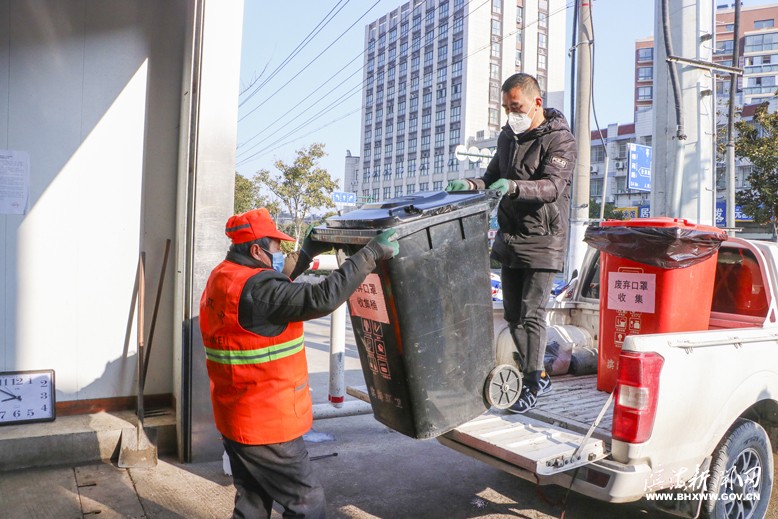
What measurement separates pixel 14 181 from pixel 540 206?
3.62 m

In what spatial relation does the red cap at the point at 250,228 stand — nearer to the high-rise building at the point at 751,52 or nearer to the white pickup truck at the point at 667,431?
the white pickup truck at the point at 667,431

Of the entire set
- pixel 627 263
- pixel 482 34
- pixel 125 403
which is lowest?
pixel 125 403

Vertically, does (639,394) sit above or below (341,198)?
below

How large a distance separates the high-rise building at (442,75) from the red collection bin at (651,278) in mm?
73012

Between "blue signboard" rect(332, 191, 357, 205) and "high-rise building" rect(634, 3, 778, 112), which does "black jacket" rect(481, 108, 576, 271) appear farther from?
"high-rise building" rect(634, 3, 778, 112)

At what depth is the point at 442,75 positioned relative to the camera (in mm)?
86562

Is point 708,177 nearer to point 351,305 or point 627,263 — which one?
point 627,263

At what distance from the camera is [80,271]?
469 cm

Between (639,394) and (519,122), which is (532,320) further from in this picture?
(519,122)

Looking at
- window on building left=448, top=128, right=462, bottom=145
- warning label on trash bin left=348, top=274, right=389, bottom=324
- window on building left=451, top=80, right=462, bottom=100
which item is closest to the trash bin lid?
warning label on trash bin left=348, top=274, right=389, bottom=324

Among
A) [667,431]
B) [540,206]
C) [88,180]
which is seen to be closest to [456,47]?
[88,180]

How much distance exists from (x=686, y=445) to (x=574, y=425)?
526 mm

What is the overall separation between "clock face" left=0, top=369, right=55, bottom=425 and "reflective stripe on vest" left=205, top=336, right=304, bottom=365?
8.18 feet

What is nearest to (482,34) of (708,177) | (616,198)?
(616,198)
